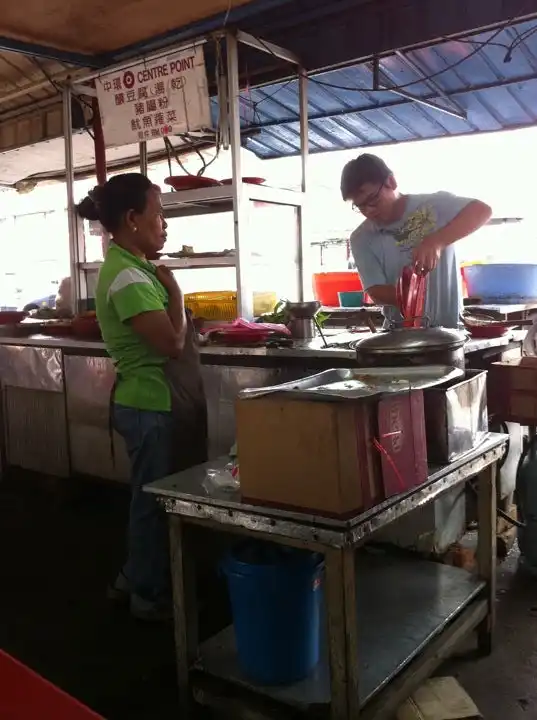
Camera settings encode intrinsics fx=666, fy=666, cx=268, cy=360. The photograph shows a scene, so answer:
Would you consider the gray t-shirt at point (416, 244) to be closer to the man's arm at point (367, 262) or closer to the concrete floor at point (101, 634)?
the man's arm at point (367, 262)

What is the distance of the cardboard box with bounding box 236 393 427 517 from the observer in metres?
1.54

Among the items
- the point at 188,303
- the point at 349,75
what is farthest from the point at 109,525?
the point at 349,75

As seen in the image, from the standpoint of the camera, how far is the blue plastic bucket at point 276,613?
71.4 inches

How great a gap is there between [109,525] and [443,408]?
247 cm

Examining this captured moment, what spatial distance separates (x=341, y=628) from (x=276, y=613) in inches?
11.5

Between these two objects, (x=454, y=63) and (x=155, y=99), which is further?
(x=155, y=99)

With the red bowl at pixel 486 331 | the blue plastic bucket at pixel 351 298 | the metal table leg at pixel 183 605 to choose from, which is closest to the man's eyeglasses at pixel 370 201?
the red bowl at pixel 486 331

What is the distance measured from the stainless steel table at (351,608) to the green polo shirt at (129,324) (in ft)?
1.90

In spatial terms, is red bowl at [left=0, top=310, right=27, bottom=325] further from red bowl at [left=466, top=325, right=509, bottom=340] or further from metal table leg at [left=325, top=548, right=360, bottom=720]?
metal table leg at [left=325, top=548, right=360, bottom=720]

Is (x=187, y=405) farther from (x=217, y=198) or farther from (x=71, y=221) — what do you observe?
(x=71, y=221)

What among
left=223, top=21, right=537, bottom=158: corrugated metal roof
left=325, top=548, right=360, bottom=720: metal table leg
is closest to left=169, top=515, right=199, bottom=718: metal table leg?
left=325, top=548, right=360, bottom=720: metal table leg

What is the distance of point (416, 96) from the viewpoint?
4.15 m

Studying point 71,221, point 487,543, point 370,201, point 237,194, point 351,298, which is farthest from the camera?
point 351,298

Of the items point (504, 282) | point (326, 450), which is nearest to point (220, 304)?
point (504, 282)
